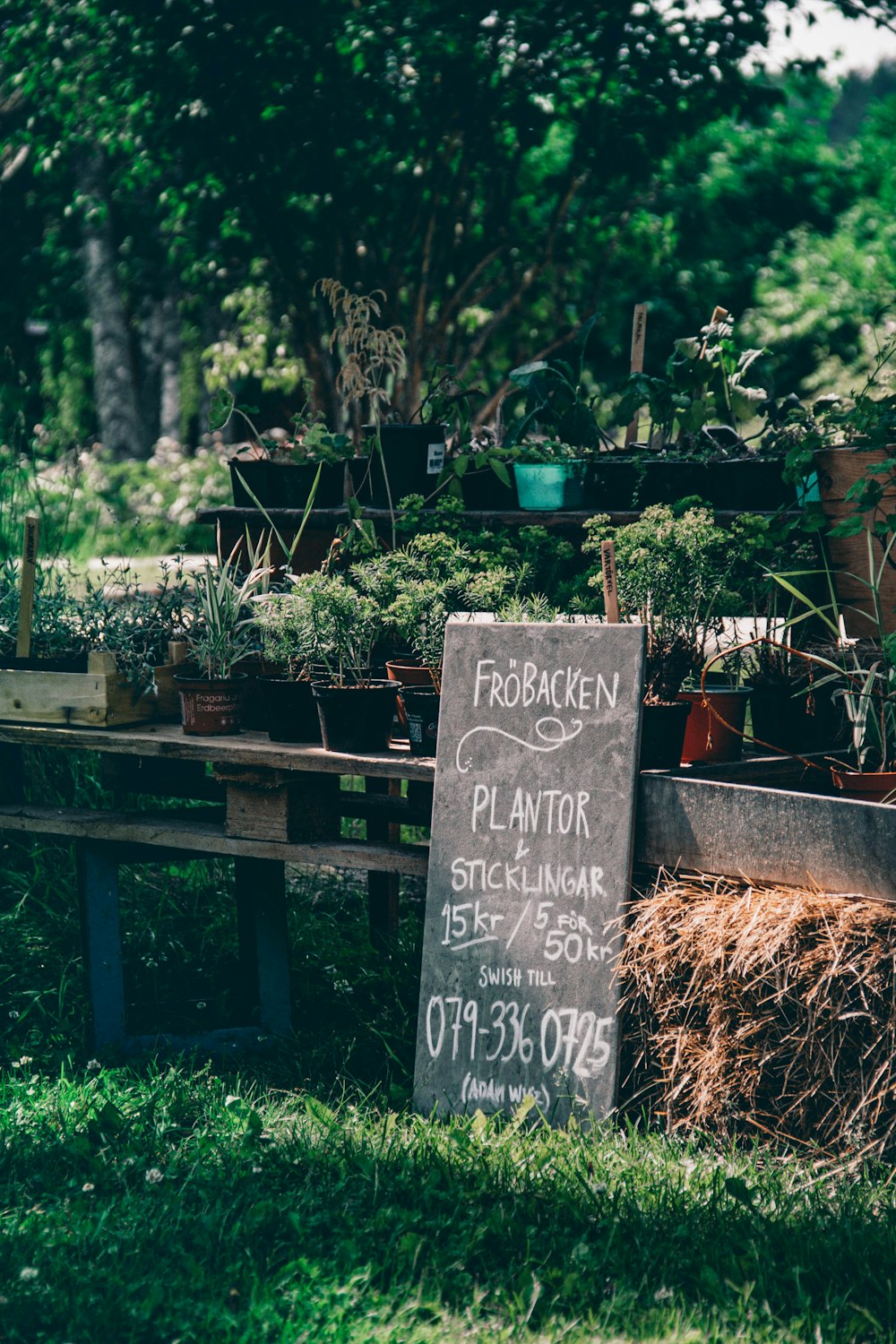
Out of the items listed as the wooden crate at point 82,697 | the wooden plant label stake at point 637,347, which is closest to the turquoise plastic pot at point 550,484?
the wooden plant label stake at point 637,347

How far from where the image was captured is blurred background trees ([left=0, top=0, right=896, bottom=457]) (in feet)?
30.3


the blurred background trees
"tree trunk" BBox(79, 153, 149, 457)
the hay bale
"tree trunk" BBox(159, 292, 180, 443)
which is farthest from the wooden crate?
"tree trunk" BBox(159, 292, 180, 443)

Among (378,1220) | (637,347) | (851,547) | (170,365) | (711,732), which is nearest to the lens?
(378,1220)

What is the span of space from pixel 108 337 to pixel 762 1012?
1198cm

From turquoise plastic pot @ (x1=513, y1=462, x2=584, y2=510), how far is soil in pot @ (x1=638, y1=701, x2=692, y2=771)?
111 centimetres

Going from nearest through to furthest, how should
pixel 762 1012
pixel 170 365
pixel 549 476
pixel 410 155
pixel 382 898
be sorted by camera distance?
pixel 762 1012
pixel 549 476
pixel 382 898
pixel 410 155
pixel 170 365

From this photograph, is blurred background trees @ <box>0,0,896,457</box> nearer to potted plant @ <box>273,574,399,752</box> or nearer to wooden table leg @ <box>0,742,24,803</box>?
wooden table leg @ <box>0,742,24,803</box>

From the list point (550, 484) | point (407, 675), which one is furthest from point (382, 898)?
point (550, 484)

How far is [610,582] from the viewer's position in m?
3.16

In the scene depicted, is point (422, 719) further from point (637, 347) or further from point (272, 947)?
point (637, 347)

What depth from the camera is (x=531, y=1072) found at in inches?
120

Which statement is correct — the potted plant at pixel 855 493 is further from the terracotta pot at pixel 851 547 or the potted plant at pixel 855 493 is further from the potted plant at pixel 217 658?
the potted plant at pixel 217 658

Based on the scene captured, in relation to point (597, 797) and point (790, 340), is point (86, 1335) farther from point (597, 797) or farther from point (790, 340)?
point (790, 340)

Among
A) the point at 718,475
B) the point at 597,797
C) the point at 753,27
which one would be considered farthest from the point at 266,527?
the point at 753,27
